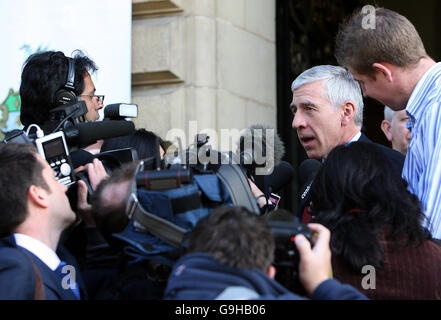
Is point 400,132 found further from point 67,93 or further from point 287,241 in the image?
point 287,241

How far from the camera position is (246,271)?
1799mm

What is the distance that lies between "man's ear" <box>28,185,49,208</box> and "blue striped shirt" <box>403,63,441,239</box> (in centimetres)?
116

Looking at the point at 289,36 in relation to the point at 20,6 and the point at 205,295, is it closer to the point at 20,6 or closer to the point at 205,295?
the point at 20,6

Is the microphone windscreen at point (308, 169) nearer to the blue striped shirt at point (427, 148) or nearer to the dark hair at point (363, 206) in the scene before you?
the blue striped shirt at point (427, 148)

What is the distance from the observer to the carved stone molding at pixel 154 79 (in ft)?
17.2

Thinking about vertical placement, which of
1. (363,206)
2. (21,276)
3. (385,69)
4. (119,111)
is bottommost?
(21,276)

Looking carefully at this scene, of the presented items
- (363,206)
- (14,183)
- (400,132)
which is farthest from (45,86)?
(400,132)

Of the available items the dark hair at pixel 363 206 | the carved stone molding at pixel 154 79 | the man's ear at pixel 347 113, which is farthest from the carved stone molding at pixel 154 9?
the dark hair at pixel 363 206

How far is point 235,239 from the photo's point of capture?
1.82m

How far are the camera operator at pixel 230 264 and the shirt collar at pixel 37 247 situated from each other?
1.88 feet

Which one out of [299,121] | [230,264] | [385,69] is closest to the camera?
[230,264]

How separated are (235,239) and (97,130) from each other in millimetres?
918

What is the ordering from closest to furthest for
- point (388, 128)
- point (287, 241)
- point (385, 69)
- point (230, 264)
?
point (230, 264)
point (287, 241)
point (385, 69)
point (388, 128)

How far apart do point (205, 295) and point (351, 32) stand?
1.33 metres
